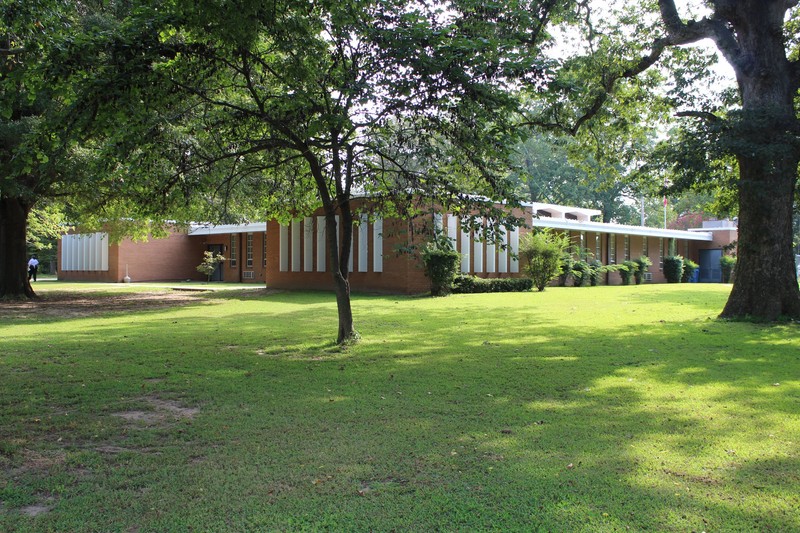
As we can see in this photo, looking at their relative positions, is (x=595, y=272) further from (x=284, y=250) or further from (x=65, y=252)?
(x=65, y=252)

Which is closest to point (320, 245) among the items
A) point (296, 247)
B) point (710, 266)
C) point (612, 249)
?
point (296, 247)

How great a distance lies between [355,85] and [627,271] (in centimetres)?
3001

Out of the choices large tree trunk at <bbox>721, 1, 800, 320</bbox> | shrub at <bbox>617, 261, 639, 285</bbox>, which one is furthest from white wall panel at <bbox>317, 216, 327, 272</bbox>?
large tree trunk at <bbox>721, 1, 800, 320</bbox>

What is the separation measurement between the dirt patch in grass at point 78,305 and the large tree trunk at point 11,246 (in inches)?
37.3

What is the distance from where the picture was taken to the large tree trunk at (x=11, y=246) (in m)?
21.4

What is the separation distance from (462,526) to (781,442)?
10.2 ft

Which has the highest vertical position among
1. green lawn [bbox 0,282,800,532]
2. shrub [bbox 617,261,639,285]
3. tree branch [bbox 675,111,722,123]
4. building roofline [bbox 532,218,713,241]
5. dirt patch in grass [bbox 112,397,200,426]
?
tree branch [bbox 675,111,722,123]

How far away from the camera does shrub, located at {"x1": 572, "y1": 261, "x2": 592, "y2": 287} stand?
3095 cm

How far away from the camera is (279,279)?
2945 cm

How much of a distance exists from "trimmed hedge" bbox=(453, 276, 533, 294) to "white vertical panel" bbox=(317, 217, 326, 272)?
6.39m

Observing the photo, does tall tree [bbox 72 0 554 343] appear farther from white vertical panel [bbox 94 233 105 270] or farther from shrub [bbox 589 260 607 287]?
white vertical panel [bbox 94 233 105 270]

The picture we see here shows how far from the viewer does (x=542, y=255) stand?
26.2m

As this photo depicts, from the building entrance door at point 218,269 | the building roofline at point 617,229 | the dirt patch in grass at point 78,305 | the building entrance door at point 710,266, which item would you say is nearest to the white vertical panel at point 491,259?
the building roofline at point 617,229

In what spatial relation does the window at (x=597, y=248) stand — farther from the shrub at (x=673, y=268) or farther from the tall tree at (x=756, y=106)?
the tall tree at (x=756, y=106)
